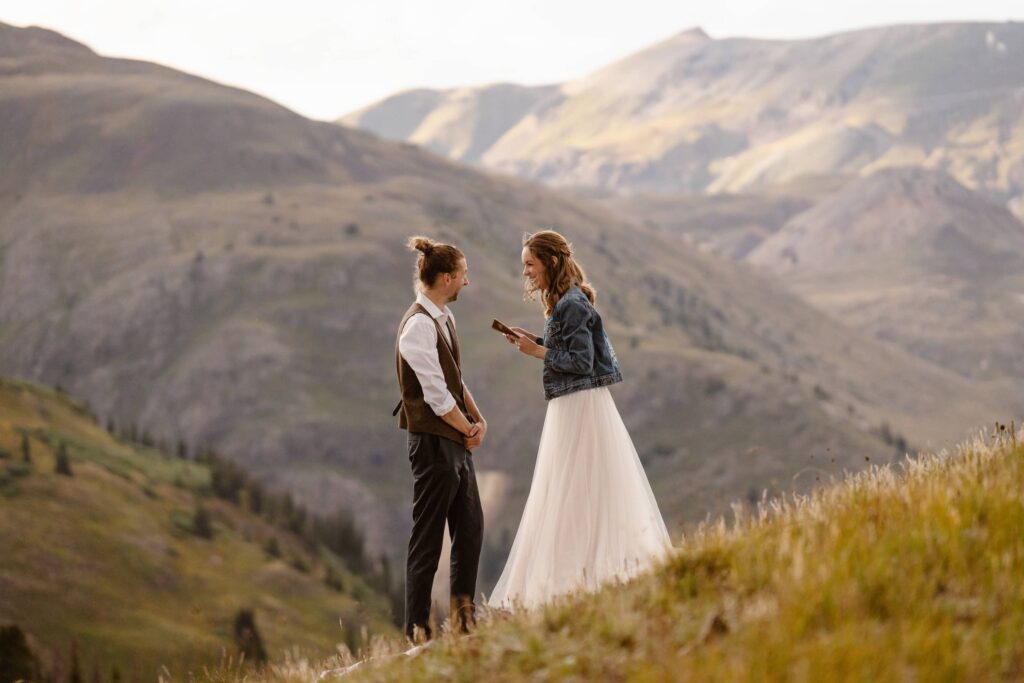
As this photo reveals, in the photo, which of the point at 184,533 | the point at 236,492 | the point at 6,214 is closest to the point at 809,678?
the point at 184,533

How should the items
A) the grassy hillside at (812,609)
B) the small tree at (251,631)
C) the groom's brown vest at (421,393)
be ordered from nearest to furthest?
the grassy hillside at (812,609) → the groom's brown vest at (421,393) → the small tree at (251,631)

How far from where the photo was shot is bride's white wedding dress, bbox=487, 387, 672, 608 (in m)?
9.91

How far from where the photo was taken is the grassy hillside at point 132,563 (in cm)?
7188

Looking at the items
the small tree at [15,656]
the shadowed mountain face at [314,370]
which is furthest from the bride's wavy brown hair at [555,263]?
the shadowed mountain face at [314,370]

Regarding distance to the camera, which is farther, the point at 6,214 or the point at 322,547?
the point at 6,214

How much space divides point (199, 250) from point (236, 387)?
34919mm

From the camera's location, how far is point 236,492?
11788 centimetres

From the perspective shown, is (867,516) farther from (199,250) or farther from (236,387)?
(199,250)

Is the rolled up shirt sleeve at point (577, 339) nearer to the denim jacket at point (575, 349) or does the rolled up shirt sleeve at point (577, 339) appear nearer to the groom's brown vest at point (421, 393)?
the denim jacket at point (575, 349)

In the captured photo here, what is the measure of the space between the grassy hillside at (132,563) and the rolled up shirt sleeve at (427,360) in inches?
1971

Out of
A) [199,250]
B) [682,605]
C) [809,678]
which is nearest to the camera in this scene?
[809,678]

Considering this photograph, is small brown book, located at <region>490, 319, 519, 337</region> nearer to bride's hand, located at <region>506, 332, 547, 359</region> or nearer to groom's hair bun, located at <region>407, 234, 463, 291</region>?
bride's hand, located at <region>506, 332, 547, 359</region>

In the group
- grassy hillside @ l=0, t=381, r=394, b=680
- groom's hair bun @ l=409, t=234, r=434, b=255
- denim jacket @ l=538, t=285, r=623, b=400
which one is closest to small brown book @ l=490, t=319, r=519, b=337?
denim jacket @ l=538, t=285, r=623, b=400

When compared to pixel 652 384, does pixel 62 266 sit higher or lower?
higher
